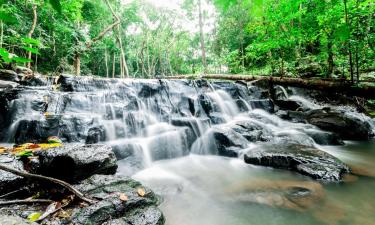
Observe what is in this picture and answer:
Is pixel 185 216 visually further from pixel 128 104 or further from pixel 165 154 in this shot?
pixel 128 104

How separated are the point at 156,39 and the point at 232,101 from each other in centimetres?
2509

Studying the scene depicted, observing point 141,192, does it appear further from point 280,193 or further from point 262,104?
point 262,104

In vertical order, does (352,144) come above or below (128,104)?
below

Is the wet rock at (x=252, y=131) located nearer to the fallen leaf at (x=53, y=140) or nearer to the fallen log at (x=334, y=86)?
the fallen log at (x=334, y=86)

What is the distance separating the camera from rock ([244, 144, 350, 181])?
4.57 m

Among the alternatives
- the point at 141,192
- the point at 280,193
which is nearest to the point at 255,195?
the point at 280,193

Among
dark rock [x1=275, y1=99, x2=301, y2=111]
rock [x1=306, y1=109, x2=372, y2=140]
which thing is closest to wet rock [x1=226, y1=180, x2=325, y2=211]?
rock [x1=306, y1=109, x2=372, y2=140]

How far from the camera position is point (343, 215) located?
329cm

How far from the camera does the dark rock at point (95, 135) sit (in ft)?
19.2

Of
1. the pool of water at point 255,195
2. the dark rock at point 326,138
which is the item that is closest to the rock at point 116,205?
the pool of water at point 255,195

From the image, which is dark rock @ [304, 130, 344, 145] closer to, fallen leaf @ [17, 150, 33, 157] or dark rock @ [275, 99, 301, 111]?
dark rock @ [275, 99, 301, 111]

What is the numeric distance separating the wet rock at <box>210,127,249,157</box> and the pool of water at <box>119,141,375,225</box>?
2.32ft

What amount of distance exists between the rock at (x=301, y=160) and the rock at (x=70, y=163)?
3741mm

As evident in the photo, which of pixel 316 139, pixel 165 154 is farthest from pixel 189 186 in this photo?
pixel 316 139
